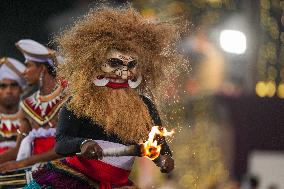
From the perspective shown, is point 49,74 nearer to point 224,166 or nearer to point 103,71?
point 103,71

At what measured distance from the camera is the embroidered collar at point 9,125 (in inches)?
261

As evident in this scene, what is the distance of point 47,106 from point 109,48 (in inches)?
81.2

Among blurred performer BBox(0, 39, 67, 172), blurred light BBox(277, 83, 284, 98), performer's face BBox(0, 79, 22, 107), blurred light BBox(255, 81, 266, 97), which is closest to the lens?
blurred performer BBox(0, 39, 67, 172)

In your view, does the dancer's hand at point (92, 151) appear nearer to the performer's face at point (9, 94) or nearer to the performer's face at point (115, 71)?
the performer's face at point (115, 71)

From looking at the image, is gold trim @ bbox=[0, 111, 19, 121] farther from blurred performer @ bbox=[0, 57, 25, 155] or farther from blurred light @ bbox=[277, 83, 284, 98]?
blurred light @ bbox=[277, 83, 284, 98]

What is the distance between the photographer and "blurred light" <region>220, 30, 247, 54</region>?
33.3ft

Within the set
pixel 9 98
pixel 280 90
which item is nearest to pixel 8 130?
pixel 9 98

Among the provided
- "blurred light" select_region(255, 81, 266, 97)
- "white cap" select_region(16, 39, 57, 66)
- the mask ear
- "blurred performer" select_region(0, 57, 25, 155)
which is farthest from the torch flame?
"blurred light" select_region(255, 81, 266, 97)

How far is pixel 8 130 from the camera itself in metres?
6.64

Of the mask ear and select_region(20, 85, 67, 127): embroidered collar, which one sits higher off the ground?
the mask ear

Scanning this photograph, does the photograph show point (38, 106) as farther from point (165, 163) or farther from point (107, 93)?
point (165, 163)

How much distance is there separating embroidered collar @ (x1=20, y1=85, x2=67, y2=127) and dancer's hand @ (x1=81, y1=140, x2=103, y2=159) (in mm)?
2396

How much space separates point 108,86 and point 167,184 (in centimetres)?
541

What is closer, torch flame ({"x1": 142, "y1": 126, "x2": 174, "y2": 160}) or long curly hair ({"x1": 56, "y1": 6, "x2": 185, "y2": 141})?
torch flame ({"x1": 142, "y1": 126, "x2": 174, "y2": 160})
